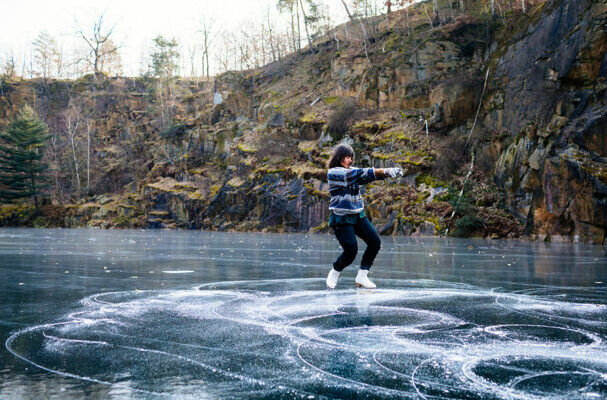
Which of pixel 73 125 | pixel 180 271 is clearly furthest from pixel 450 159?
pixel 73 125

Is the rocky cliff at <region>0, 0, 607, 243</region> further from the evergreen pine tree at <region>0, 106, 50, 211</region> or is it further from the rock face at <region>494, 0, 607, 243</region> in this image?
the evergreen pine tree at <region>0, 106, 50, 211</region>

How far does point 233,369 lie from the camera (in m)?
2.95

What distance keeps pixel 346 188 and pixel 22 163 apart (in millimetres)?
53563

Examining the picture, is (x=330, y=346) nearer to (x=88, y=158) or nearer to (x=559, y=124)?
(x=559, y=124)

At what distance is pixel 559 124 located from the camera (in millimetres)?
21000

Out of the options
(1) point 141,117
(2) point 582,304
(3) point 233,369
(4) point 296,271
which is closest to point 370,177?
(2) point 582,304

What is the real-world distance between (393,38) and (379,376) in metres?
39.8

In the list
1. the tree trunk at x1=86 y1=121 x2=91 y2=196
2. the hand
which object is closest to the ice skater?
the hand

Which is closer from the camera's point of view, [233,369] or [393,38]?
[233,369]

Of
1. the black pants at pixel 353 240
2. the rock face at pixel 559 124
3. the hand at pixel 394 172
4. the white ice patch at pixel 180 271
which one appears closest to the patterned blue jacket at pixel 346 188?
the black pants at pixel 353 240

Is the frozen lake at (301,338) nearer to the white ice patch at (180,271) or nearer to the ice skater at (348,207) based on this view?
the ice skater at (348,207)

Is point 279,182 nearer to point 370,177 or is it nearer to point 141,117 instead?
point 370,177

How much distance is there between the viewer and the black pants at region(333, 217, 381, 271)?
6617 millimetres

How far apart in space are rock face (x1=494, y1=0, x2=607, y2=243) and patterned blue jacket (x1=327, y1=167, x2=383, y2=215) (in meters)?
14.1
